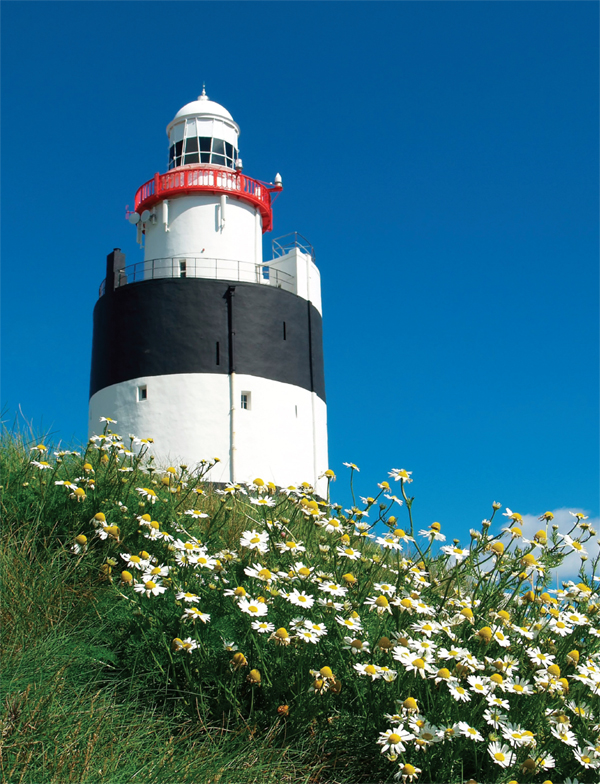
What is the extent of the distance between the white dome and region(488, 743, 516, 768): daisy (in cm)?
2255

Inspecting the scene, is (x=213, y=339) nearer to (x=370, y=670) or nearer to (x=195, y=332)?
(x=195, y=332)

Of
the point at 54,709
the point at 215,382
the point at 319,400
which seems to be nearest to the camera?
the point at 54,709

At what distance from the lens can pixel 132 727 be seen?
4195mm

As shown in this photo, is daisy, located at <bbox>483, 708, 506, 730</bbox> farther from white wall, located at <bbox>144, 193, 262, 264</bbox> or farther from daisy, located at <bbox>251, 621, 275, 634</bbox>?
white wall, located at <bbox>144, 193, 262, 264</bbox>

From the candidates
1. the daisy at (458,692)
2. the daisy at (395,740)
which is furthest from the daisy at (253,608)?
the daisy at (458,692)

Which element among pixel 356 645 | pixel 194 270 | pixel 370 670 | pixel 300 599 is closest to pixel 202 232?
pixel 194 270

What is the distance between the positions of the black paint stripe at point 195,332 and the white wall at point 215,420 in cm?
30

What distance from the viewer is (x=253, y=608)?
13.7ft

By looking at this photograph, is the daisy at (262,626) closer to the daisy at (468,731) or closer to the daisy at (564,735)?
the daisy at (468,731)

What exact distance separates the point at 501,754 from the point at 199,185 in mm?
20272

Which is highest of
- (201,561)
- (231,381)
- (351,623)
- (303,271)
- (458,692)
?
(303,271)

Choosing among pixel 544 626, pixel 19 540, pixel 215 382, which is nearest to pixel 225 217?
pixel 215 382

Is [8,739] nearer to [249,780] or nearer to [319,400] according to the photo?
[249,780]

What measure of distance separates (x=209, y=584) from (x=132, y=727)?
2.86ft
